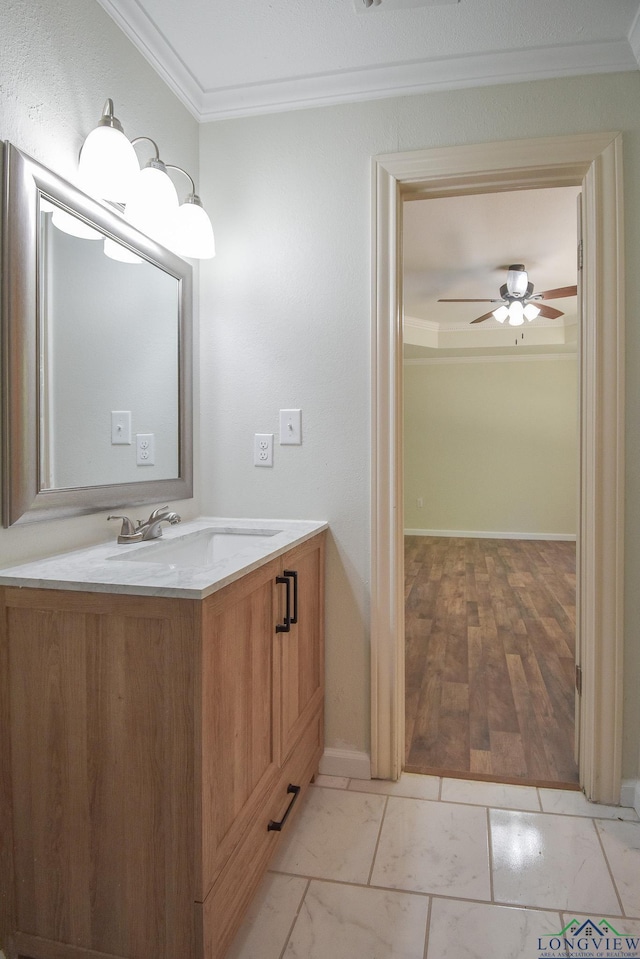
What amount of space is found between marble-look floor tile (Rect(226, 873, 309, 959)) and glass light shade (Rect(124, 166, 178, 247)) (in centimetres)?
187

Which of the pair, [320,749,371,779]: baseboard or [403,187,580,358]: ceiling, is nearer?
[320,749,371,779]: baseboard

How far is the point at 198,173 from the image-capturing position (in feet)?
7.00

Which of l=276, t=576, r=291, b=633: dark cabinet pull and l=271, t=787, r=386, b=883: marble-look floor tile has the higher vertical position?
l=276, t=576, r=291, b=633: dark cabinet pull

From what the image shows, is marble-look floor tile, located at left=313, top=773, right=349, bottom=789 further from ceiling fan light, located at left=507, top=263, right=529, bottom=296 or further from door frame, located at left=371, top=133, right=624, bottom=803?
ceiling fan light, located at left=507, top=263, right=529, bottom=296

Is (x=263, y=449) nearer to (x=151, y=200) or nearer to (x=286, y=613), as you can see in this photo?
(x=286, y=613)

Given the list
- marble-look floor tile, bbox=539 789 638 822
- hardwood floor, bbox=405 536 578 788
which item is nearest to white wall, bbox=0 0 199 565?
hardwood floor, bbox=405 536 578 788

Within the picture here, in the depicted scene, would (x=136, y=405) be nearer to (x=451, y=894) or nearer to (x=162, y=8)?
(x=162, y=8)

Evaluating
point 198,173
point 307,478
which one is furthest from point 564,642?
point 198,173

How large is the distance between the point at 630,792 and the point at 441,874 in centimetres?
74

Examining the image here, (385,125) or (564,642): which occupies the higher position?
(385,125)

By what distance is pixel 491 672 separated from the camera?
2975 mm

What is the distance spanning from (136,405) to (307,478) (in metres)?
0.64

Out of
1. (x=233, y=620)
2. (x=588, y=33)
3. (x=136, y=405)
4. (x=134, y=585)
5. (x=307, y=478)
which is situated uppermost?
→ (x=588, y=33)

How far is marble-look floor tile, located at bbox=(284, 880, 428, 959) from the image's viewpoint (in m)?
1.28
